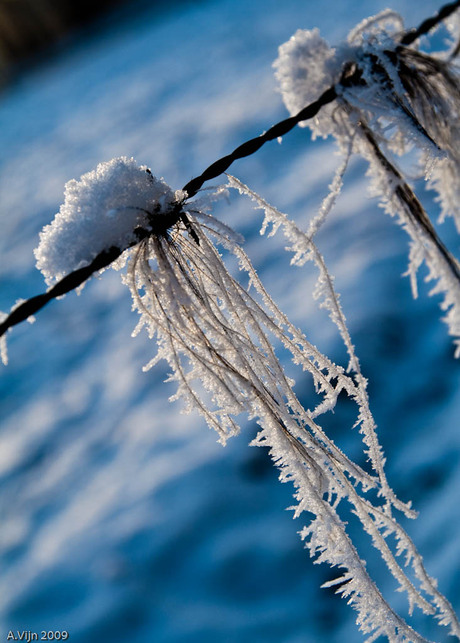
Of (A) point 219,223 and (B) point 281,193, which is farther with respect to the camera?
(B) point 281,193

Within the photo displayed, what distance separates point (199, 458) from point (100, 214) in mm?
3414

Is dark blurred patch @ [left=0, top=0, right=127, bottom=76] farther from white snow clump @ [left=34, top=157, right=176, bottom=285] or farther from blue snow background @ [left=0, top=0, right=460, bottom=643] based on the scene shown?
white snow clump @ [left=34, top=157, right=176, bottom=285]

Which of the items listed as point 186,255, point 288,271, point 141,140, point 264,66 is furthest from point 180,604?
point 264,66

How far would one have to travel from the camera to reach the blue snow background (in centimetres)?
307

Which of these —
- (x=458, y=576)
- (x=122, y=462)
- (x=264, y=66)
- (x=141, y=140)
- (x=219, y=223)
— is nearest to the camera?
(x=219, y=223)

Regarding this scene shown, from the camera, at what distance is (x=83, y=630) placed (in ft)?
10.6

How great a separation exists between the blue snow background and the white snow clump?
785mm

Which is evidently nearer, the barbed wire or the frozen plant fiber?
the barbed wire

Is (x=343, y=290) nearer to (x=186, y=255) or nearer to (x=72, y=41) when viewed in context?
(x=186, y=255)

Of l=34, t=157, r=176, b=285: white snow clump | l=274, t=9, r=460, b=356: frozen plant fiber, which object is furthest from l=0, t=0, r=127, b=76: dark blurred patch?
l=34, t=157, r=176, b=285: white snow clump

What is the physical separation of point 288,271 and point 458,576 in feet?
12.7

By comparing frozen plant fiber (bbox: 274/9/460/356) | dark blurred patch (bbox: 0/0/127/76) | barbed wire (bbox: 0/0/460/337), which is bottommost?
barbed wire (bbox: 0/0/460/337)

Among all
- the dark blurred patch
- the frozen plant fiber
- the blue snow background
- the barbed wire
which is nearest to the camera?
the barbed wire

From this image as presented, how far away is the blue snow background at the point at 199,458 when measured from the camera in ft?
10.1
